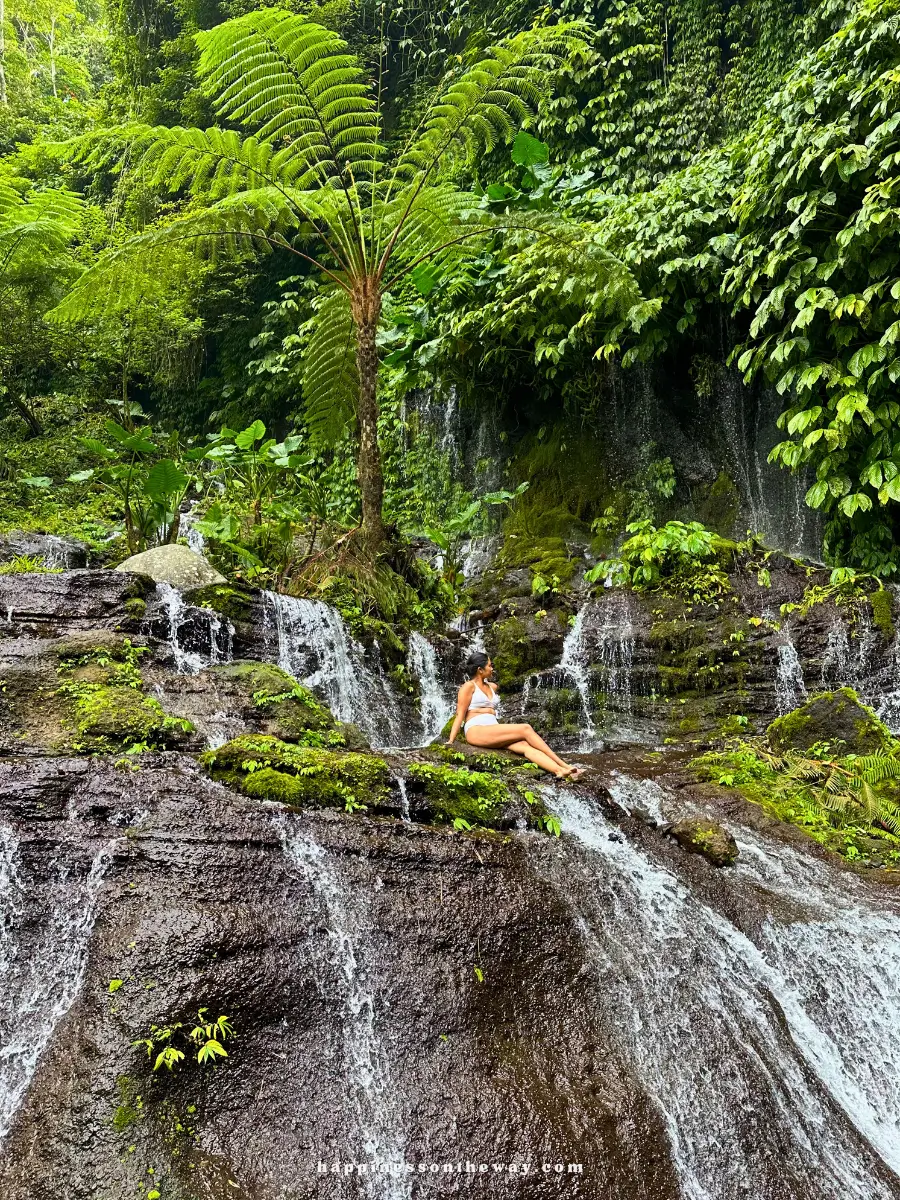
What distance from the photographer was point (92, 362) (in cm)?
1293

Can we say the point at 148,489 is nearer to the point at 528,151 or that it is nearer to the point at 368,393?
the point at 368,393

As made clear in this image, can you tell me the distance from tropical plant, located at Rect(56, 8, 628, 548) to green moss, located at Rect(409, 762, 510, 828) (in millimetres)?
3830

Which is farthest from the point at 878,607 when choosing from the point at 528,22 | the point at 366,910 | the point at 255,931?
the point at 528,22

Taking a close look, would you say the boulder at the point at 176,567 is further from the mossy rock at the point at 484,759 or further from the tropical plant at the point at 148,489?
the mossy rock at the point at 484,759

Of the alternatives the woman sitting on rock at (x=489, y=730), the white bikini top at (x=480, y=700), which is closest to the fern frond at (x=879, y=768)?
the woman sitting on rock at (x=489, y=730)

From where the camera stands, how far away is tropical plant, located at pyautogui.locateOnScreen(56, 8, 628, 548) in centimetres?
679

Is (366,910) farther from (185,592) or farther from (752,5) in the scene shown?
(752,5)

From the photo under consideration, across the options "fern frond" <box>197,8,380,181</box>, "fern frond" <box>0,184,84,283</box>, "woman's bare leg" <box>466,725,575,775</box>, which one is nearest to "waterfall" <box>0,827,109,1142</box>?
"woman's bare leg" <box>466,725,575,775</box>

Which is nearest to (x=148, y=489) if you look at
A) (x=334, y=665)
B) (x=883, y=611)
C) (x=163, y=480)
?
(x=163, y=480)

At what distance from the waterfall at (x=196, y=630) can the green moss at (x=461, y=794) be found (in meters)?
2.61

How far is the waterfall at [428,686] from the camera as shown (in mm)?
7422

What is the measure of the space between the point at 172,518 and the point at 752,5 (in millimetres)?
11043

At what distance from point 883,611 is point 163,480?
6803 mm

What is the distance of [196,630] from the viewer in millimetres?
6375
